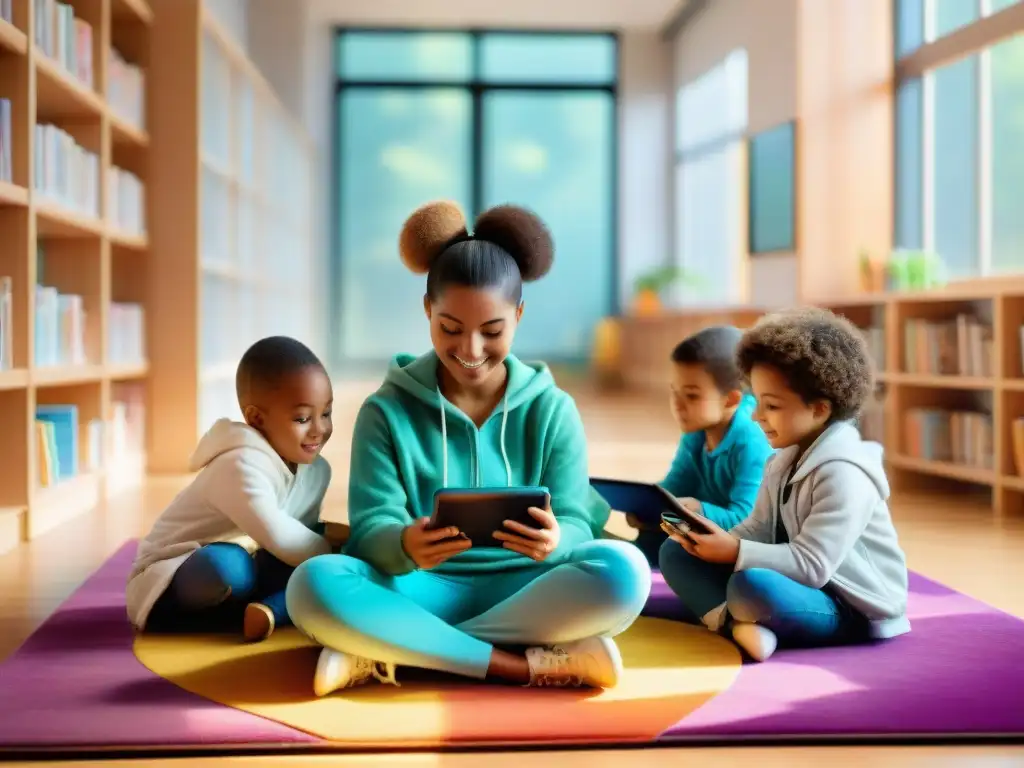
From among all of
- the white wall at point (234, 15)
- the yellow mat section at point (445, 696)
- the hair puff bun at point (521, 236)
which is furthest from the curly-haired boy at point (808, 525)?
the white wall at point (234, 15)

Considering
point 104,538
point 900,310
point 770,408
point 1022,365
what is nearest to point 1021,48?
point 900,310

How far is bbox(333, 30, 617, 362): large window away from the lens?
10.6 meters

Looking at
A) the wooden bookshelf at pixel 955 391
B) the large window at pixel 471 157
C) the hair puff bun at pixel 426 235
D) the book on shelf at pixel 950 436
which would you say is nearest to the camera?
the hair puff bun at pixel 426 235

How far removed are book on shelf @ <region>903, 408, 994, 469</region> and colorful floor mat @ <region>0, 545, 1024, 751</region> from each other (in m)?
2.14

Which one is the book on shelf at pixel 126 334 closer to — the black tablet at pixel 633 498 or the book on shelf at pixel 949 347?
the black tablet at pixel 633 498

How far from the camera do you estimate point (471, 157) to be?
10.8 m

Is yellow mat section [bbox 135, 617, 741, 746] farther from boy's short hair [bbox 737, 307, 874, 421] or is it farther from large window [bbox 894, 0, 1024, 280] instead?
large window [bbox 894, 0, 1024, 280]

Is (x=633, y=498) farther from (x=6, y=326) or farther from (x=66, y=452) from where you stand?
(x=66, y=452)

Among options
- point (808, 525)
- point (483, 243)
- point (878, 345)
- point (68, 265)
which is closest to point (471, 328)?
point (483, 243)

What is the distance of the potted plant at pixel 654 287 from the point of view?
992cm

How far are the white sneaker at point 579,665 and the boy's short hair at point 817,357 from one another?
2.10 feet

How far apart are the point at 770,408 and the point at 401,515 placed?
0.73 metres

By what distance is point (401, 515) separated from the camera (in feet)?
6.36

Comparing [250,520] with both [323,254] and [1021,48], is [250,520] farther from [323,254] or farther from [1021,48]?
[323,254]
